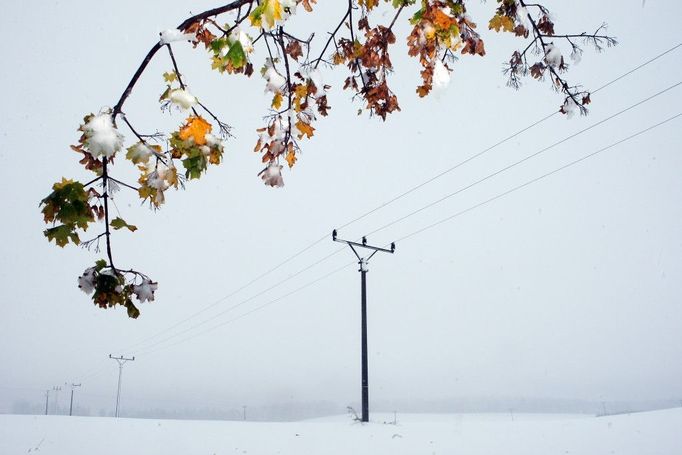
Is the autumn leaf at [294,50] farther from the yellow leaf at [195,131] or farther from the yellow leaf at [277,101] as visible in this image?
the yellow leaf at [195,131]

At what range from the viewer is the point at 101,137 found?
1714mm

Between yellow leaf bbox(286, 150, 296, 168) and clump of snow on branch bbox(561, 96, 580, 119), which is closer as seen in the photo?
yellow leaf bbox(286, 150, 296, 168)

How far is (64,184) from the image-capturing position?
6.24 ft

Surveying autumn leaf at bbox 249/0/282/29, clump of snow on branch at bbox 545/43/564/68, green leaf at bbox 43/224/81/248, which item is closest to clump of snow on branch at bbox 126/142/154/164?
green leaf at bbox 43/224/81/248

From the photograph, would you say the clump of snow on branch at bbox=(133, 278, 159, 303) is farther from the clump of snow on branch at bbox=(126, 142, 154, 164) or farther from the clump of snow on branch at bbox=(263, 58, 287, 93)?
the clump of snow on branch at bbox=(263, 58, 287, 93)

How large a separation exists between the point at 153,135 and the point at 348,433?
24.0 ft

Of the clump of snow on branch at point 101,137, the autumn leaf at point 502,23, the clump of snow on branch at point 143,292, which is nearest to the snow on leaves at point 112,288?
the clump of snow on branch at point 143,292

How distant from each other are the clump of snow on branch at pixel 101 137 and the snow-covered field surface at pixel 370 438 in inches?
231

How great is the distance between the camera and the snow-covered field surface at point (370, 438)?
5809mm

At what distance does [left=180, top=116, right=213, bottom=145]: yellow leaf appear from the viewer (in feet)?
6.37

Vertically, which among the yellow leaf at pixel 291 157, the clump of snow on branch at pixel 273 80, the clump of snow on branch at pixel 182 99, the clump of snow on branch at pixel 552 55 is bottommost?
the yellow leaf at pixel 291 157

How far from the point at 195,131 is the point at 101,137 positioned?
39 cm

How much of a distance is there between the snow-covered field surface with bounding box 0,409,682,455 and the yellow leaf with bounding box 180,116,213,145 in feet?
18.6

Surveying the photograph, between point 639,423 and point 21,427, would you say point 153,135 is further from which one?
point 21,427
